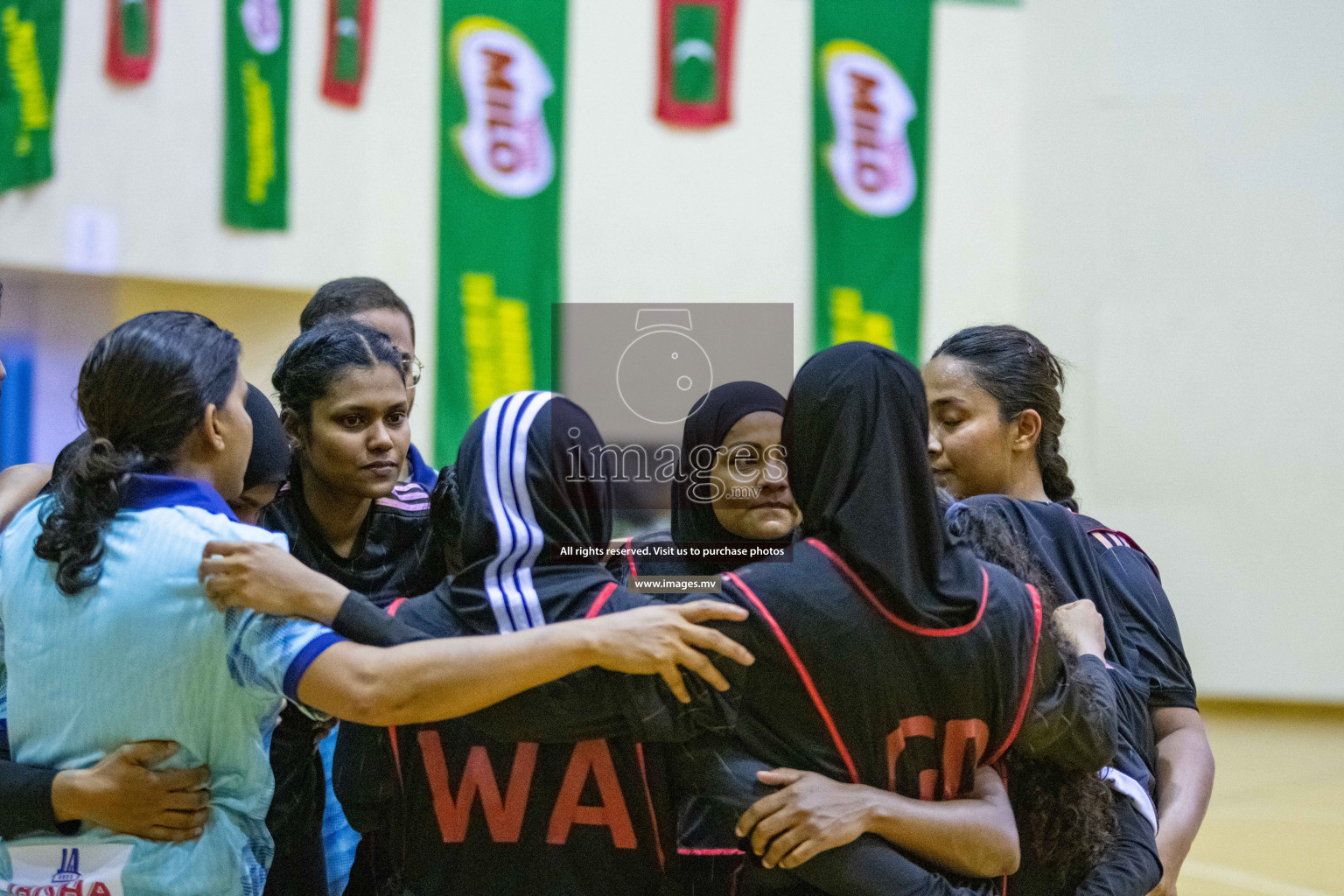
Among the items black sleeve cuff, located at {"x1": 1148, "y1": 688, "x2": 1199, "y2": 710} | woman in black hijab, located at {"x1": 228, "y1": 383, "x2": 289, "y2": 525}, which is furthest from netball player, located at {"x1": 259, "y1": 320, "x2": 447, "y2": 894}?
black sleeve cuff, located at {"x1": 1148, "y1": 688, "x2": 1199, "y2": 710}

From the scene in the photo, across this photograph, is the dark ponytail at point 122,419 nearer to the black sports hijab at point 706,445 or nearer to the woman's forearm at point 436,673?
the woman's forearm at point 436,673

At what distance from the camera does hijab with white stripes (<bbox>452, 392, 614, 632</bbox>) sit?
1.67 meters

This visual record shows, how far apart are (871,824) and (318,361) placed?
1465 millimetres

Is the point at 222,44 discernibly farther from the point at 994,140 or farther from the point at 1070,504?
the point at 1070,504

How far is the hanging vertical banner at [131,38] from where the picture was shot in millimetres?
6520

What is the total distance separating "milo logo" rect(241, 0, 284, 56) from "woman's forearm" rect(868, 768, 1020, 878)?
21.6 feet

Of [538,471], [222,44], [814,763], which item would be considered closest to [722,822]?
[814,763]

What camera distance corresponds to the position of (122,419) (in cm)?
168

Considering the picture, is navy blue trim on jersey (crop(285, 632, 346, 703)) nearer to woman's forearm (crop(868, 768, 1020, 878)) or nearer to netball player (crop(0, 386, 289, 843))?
netball player (crop(0, 386, 289, 843))

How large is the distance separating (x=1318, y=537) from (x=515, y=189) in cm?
603

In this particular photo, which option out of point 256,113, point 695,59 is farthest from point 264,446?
point 695,59

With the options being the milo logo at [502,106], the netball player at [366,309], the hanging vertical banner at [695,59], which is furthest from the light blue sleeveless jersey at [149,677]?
the hanging vertical banner at [695,59]

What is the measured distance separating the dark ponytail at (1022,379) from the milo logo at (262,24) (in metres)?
5.67

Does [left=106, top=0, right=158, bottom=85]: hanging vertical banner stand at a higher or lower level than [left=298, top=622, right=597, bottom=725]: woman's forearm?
higher
